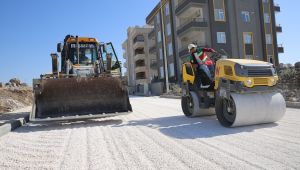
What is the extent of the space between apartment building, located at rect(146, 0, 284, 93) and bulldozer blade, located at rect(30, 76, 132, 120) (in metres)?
26.3

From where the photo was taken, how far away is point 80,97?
9.90 meters

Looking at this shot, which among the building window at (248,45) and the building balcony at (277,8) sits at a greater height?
the building balcony at (277,8)

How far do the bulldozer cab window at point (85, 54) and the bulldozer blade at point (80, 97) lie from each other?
2.88m

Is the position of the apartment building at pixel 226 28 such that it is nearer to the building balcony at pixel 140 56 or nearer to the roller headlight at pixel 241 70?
the building balcony at pixel 140 56

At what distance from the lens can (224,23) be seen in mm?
37625

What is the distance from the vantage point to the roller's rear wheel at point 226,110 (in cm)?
699

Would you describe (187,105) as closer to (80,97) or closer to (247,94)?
(247,94)

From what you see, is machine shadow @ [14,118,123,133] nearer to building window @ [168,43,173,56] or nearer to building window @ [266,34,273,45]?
building window @ [168,43,173,56]

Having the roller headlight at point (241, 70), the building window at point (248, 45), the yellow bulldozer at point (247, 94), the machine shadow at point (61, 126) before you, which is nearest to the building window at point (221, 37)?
the building window at point (248, 45)

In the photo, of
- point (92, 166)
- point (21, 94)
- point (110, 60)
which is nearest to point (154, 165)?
point (92, 166)

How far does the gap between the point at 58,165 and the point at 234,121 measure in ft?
12.4

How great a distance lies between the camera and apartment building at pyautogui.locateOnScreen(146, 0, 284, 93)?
36812mm

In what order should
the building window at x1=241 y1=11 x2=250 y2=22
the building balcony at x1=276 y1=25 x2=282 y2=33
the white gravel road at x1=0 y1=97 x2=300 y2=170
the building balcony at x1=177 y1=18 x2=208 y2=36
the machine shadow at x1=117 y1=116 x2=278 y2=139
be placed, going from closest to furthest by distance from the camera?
the white gravel road at x1=0 y1=97 x2=300 y2=170 → the machine shadow at x1=117 y1=116 x2=278 y2=139 → the building balcony at x1=177 y1=18 x2=208 y2=36 → the building window at x1=241 y1=11 x2=250 y2=22 → the building balcony at x1=276 y1=25 x2=282 y2=33

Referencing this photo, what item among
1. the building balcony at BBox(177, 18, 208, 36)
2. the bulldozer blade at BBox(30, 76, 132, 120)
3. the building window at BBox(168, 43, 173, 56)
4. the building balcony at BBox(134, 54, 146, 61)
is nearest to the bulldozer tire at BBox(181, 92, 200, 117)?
the bulldozer blade at BBox(30, 76, 132, 120)
